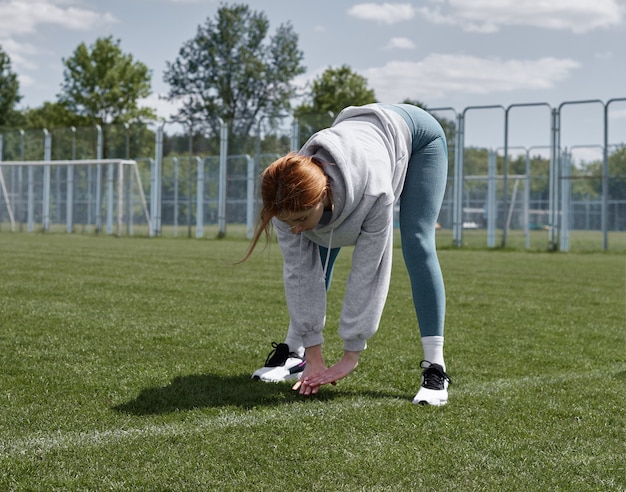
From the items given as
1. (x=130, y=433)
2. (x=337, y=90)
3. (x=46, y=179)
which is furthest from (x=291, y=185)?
(x=337, y=90)

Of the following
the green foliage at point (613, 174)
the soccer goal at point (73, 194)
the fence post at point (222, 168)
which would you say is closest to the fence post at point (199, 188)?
the fence post at point (222, 168)

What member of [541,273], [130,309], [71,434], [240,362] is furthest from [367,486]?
[541,273]

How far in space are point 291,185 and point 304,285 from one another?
62cm

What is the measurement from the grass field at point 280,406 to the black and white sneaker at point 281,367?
0.34 ft

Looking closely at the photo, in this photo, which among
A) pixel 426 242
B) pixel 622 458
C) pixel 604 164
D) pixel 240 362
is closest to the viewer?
pixel 622 458

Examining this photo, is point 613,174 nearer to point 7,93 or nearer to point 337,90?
point 337,90

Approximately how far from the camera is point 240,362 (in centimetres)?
422

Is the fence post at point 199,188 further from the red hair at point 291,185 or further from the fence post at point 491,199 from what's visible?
the red hair at point 291,185

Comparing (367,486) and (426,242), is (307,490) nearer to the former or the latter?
(367,486)

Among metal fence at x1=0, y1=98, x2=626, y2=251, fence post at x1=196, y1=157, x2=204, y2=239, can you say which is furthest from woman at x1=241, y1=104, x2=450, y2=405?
fence post at x1=196, y1=157, x2=204, y2=239

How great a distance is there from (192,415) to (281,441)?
0.48 metres

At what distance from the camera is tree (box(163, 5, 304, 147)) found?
53406 mm

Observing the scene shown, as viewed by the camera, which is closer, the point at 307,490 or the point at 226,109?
the point at 307,490

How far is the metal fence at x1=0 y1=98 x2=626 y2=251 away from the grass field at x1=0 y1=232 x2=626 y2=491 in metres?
15.6
